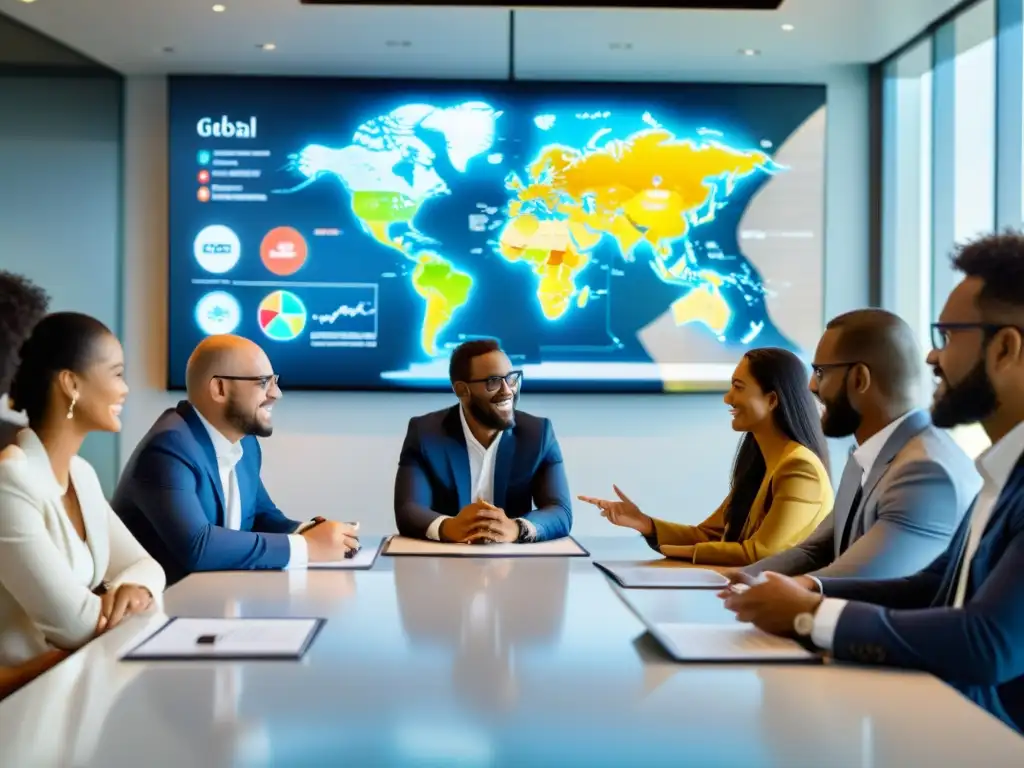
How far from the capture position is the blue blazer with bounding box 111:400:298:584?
262 cm

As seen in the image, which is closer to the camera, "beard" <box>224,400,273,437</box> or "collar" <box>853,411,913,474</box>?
"collar" <box>853,411,913,474</box>

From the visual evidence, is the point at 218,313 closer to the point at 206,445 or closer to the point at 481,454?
the point at 481,454

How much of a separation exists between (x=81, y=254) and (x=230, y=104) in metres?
1.15

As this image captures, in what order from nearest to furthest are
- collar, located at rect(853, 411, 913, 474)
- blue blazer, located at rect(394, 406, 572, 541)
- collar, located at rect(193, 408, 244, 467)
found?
collar, located at rect(853, 411, 913, 474)
collar, located at rect(193, 408, 244, 467)
blue blazer, located at rect(394, 406, 572, 541)

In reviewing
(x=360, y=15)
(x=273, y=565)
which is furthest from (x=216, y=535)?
(x=360, y=15)

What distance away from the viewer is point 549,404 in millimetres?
5652

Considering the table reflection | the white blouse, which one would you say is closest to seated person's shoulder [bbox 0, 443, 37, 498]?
the white blouse

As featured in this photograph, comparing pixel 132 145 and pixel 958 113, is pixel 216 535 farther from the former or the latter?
pixel 958 113

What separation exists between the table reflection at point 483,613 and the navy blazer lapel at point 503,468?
2.60ft

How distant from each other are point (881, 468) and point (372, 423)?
3714 millimetres

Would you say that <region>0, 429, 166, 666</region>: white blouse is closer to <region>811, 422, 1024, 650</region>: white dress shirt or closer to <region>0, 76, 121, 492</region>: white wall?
<region>811, 422, 1024, 650</region>: white dress shirt

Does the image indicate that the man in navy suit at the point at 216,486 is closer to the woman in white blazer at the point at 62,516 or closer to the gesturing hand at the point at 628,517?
the woman in white blazer at the point at 62,516

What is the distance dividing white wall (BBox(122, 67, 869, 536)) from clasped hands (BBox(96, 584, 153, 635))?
3.54m

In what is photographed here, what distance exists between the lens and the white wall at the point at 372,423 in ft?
18.5
